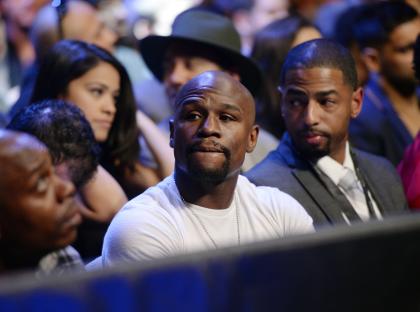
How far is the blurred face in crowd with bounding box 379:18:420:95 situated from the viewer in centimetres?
394

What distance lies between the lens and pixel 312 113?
2.83 metres

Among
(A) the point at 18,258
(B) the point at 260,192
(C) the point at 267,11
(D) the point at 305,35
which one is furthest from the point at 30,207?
(C) the point at 267,11

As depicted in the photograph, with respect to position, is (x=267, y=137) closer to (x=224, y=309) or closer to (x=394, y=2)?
(x=394, y=2)

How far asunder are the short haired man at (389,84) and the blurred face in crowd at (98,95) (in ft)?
3.71

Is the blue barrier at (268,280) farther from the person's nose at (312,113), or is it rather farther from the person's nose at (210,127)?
the person's nose at (312,113)

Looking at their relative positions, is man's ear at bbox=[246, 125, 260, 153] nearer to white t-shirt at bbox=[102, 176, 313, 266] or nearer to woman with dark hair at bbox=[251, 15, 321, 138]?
white t-shirt at bbox=[102, 176, 313, 266]

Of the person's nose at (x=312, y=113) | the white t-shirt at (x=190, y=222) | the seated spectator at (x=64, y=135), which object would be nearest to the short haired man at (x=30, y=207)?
the white t-shirt at (x=190, y=222)

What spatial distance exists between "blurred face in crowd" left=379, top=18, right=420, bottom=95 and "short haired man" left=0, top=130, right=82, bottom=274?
2497 millimetres

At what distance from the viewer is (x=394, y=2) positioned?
415 cm

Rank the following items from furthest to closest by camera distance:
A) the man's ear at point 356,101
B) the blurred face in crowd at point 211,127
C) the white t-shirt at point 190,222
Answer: the man's ear at point 356,101 < the blurred face in crowd at point 211,127 < the white t-shirt at point 190,222

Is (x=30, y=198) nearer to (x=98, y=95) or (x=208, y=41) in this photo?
(x=98, y=95)

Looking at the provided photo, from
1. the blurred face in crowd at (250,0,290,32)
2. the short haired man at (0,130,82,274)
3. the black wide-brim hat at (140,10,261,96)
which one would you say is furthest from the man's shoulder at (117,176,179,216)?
the blurred face in crowd at (250,0,290,32)

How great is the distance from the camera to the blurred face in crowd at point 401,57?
394cm

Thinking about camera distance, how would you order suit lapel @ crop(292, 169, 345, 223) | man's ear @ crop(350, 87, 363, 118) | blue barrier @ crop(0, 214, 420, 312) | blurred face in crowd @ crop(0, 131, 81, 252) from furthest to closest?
man's ear @ crop(350, 87, 363, 118)
suit lapel @ crop(292, 169, 345, 223)
blurred face in crowd @ crop(0, 131, 81, 252)
blue barrier @ crop(0, 214, 420, 312)
